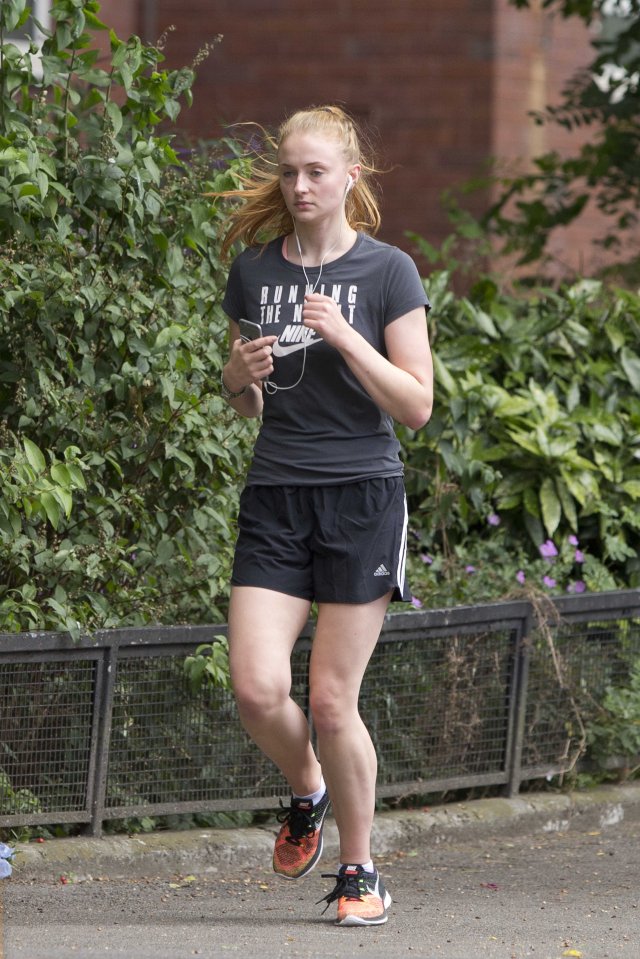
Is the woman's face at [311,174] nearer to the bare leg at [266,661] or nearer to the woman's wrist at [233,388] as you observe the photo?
the woman's wrist at [233,388]

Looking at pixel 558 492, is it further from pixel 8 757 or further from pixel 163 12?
pixel 163 12

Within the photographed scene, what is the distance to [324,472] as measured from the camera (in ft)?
13.1

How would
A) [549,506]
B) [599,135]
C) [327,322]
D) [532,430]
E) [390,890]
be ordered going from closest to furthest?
1. [327,322]
2. [390,890]
3. [549,506]
4. [532,430]
5. [599,135]

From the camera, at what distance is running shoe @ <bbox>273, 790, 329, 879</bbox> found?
4215 millimetres

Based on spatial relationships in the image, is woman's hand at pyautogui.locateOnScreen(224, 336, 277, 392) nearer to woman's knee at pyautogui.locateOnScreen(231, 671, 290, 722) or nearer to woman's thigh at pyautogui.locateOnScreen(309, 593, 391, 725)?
woman's thigh at pyautogui.locateOnScreen(309, 593, 391, 725)

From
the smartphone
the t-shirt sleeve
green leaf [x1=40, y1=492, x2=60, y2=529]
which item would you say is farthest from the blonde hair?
green leaf [x1=40, y1=492, x2=60, y2=529]

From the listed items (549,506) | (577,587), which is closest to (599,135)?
(549,506)

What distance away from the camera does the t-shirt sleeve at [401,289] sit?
3990 mm

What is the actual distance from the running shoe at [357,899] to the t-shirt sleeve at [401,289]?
4.86 feet

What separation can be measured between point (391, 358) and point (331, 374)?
0.16 meters

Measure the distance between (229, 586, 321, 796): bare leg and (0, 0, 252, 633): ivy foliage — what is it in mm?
833

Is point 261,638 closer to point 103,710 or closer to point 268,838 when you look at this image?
point 103,710

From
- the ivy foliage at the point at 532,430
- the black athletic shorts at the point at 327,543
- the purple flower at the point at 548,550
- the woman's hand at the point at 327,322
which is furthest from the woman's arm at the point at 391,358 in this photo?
the purple flower at the point at 548,550

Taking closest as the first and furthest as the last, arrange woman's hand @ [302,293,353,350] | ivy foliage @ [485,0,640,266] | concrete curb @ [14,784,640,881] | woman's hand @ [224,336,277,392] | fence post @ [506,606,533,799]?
1. woman's hand @ [302,293,353,350]
2. woman's hand @ [224,336,277,392]
3. concrete curb @ [14,784,640,881]
4. fence post @ [506,606,533,799]
5. ivy foliage @ [485,0,640,266]
